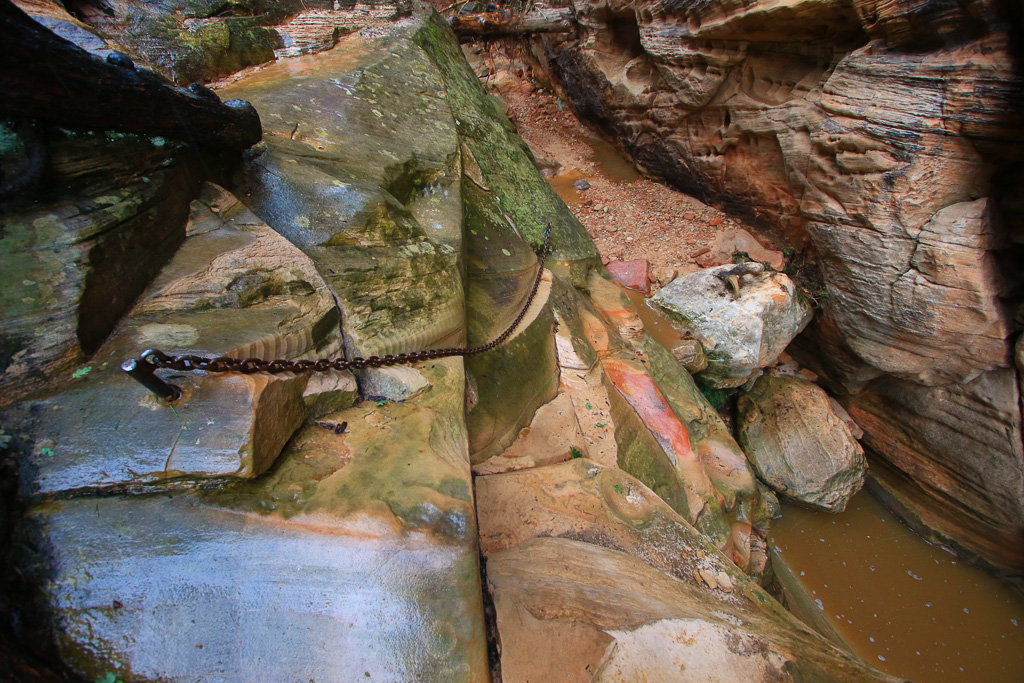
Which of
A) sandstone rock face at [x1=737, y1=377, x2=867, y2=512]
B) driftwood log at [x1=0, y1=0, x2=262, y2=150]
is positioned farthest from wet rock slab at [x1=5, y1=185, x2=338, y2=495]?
sandstone rock face at [x1=737, y1=377, x2=867, y2=512]

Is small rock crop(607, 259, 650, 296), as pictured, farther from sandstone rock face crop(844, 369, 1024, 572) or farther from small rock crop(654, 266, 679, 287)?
sandstone rock face crop(844, 369, 1024, 572)

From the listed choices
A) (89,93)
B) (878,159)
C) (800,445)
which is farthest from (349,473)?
(878,159)

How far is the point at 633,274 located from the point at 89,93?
5.45 m

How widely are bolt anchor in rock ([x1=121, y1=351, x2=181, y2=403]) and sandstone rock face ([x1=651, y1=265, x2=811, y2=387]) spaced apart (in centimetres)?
490

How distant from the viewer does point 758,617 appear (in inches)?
81.0

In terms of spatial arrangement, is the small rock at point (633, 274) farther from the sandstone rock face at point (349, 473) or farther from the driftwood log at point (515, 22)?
the driftwood log at point (515, 22)

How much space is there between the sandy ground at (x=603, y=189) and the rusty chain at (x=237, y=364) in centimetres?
508

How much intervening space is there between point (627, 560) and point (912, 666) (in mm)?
4032

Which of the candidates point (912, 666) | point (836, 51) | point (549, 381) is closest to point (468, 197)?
point (549, 381)

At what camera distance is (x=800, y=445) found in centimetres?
507

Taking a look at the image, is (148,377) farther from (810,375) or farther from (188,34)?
(810,375)

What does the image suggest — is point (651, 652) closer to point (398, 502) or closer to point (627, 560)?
point (627, 560)

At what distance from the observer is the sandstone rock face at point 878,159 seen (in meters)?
3.85

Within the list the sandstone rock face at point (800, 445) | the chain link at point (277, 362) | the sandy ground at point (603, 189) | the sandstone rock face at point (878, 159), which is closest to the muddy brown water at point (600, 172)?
the sandy ground at point (603, 189)
